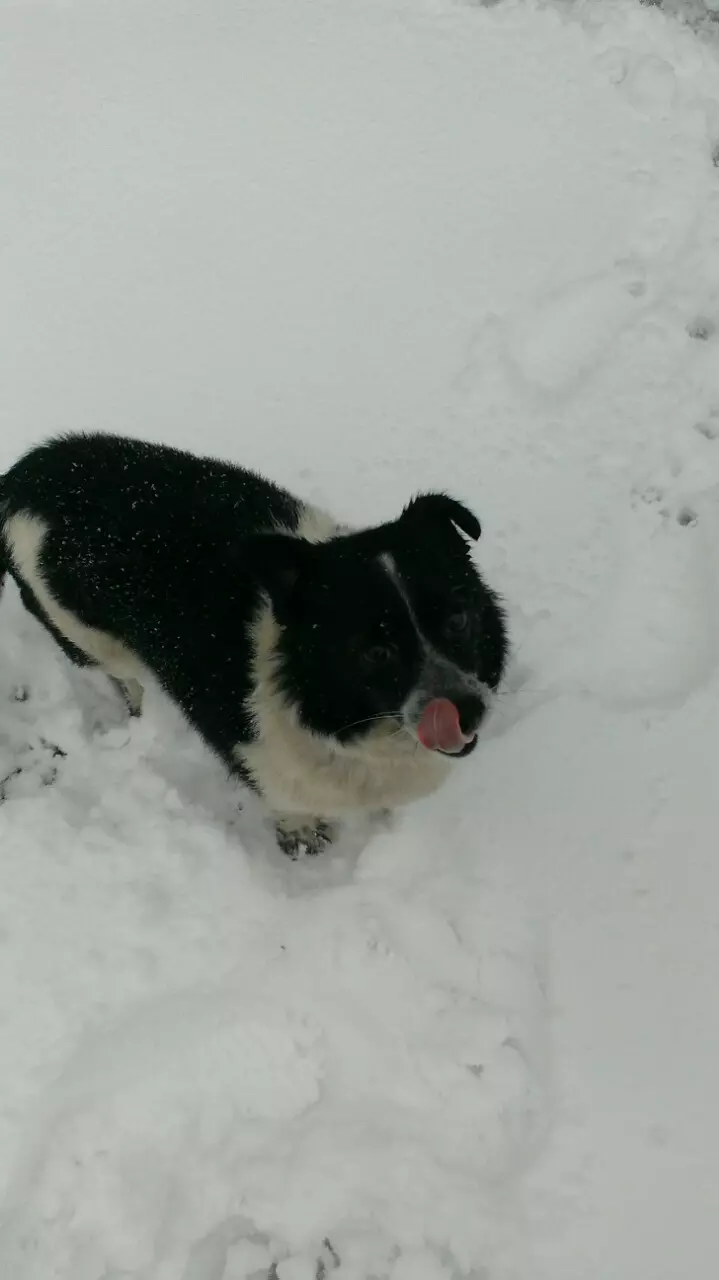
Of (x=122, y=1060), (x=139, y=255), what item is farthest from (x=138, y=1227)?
(x=139, y=255)

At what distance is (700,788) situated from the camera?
113 inches

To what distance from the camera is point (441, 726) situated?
195 centimetres

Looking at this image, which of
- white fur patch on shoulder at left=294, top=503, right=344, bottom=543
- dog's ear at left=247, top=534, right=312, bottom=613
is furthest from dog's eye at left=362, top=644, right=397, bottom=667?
white fur patch on shoulder at left=294, top=503, right=344, bottom=543

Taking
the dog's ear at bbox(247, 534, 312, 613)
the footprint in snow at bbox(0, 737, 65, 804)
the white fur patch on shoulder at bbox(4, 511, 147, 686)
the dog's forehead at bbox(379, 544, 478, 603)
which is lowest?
the footprint in snow at bbox(0, 737, 65, 804)

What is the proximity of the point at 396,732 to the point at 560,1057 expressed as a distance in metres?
1.24

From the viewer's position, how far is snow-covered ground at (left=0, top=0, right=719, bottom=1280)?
96.4 inches

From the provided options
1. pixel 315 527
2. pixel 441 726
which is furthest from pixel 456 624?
pixel 315 527

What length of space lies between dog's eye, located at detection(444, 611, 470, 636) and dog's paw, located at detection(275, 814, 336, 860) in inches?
45.2

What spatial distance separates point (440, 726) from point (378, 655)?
0.76 feet

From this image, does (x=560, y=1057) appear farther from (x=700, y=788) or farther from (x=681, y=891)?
(x=700, y=788)

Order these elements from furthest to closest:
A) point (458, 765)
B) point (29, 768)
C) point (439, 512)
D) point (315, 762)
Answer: point (29, 768)
point (458, 765)
point (315, 762)
point (439, 512)

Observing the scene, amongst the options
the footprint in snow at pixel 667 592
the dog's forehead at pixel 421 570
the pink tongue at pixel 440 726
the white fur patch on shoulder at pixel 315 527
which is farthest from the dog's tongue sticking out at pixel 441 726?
the footprint in snow at pixel 667 592

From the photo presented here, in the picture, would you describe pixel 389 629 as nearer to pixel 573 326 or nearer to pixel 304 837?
pixel 304 837

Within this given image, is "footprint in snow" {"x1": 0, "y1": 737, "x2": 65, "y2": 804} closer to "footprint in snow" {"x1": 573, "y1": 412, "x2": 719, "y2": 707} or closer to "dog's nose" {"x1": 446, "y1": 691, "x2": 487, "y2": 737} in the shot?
"dog's nose" {"x1": 446, "y1": 691, "x2": 487, "y2": 737}
